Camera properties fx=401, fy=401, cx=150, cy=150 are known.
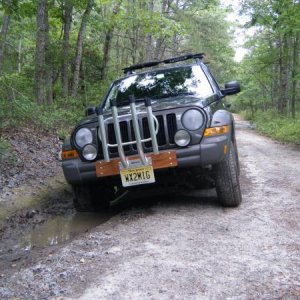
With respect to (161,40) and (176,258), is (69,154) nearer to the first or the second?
(176,258)

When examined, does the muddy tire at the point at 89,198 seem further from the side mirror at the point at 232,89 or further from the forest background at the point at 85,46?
the side mirror at the point at 232,89

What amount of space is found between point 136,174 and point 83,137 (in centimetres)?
81

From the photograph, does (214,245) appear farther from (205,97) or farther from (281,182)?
(281,182)

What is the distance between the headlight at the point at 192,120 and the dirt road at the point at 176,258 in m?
1.04

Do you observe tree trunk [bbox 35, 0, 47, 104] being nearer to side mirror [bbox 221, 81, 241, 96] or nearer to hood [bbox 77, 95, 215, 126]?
hood [bbox 77, 95, 215, 126]

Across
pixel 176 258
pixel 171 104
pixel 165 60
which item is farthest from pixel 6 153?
pixel 176 258

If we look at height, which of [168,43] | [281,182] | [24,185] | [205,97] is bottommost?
[281,182]

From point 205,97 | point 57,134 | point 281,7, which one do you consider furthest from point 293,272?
point 281,7

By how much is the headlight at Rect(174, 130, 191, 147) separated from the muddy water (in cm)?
165

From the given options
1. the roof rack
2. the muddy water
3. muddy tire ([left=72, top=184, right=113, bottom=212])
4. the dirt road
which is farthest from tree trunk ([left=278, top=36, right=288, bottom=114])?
the muddy water

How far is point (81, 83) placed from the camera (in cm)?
1730

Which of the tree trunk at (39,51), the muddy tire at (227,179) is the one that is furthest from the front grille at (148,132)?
the tree trunk at (39,51)

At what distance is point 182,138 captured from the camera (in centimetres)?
452

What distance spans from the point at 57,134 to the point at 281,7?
7386 mm
